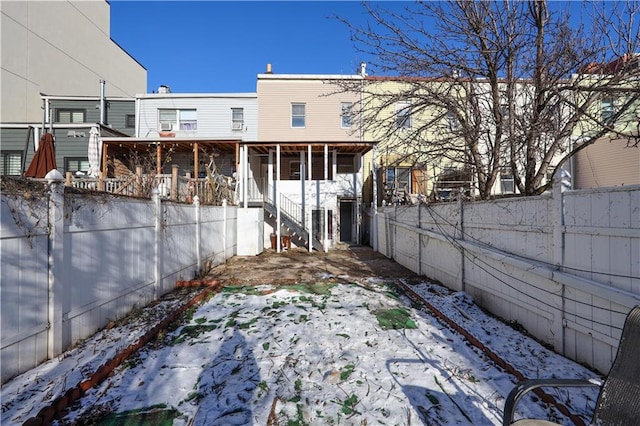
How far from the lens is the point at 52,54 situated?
18.8 metres

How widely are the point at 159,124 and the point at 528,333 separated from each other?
18.3m

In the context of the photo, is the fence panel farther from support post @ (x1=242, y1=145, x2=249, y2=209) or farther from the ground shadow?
support post @ (x1=242, y1=145, x2=249, y2=209)

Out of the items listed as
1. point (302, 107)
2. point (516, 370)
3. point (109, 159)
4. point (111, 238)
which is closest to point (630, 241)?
point (516, 370)

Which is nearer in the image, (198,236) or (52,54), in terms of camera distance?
(198,236)

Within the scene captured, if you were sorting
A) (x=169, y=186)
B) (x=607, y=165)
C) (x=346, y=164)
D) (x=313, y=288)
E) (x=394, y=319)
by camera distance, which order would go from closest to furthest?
(x=394, y=319) → (x=313, y=288) → (x=169, y=186) → (x=607, y=165) → (x=346, y=164)

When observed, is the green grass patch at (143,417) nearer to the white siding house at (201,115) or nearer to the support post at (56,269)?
the support post at (56,269)

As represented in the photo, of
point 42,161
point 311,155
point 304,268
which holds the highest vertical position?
point 311,155

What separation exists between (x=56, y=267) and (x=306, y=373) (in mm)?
2825

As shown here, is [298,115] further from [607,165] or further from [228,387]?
[228,387]

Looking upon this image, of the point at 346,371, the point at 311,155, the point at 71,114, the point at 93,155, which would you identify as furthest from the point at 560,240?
the point at 71,114

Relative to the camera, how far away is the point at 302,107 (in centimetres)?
1788

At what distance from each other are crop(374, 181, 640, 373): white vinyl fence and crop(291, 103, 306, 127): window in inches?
505

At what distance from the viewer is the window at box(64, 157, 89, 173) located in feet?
52.8

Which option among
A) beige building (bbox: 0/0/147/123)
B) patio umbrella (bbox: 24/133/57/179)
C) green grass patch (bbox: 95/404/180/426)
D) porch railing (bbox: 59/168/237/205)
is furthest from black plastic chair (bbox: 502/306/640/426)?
beige building (bbox: 0/0/147/123)
